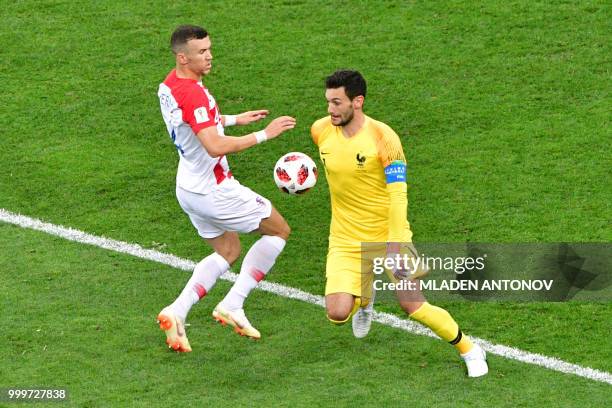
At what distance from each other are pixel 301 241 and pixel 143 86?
3.49 meters

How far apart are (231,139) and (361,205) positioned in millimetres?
1065

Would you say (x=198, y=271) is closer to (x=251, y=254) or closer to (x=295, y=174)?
(x=251, y=254)

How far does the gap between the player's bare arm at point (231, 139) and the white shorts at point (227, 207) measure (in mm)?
450

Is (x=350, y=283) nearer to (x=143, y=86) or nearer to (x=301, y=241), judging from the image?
(x=301, y=241)

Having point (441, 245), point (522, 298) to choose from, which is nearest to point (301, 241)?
point (441, 245)

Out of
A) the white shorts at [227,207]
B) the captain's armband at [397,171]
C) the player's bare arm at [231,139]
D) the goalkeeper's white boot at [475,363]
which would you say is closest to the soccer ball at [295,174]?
the white shorts at [227,207]

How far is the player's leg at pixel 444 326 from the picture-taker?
9.25 metres

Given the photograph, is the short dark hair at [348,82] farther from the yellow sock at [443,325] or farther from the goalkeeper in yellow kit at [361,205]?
the yellow sock at [443,325]

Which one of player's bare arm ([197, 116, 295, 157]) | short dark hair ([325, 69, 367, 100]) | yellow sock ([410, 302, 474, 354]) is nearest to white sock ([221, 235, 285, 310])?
player's bare arm ([197, 116, 295, 157])

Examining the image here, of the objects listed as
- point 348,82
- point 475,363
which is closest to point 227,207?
point 348,82

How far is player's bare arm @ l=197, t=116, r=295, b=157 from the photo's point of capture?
372 inches

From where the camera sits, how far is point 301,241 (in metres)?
11.6

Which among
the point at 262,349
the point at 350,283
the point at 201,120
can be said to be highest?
the point at 201,120

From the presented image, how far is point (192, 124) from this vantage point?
31.4 ft
